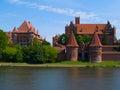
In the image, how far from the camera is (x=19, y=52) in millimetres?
89312

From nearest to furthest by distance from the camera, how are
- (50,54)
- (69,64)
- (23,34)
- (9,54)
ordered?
(69,64) < (50,54) < (9,54) < (23,34)

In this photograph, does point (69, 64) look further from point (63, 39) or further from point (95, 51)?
point (63, 39)

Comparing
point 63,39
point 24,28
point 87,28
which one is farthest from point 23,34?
point 87,28

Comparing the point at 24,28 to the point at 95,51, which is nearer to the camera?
the point at 95,51

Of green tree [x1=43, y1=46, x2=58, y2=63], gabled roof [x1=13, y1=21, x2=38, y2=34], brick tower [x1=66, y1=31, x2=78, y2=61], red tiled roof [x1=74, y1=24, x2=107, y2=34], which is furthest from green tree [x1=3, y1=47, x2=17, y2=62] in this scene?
red tiled roof [x1=74, y1=24, x2=107, y2=34]

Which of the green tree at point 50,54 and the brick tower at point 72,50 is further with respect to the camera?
the brick tower at point 72,50

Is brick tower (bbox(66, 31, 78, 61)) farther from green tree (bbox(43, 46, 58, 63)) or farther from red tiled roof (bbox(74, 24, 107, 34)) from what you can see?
red tiled roof (bbox(74, 24, 107, 34))

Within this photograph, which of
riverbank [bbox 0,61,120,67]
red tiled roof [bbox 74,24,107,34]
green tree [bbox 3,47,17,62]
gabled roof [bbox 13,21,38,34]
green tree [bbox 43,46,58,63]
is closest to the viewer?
riverbank [bbox 0,61,120,67]

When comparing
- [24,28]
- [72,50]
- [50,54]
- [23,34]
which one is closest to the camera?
[50,54]

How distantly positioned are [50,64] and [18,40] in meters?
35.5

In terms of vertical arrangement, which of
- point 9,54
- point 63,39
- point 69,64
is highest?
point 63,39

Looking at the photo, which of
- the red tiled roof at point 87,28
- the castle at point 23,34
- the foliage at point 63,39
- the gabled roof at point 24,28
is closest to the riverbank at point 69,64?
the foliage at point 63,39

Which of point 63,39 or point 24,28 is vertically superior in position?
point 24,28

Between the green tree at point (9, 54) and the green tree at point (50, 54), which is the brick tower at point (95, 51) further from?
the green tree at point (9, 54)
